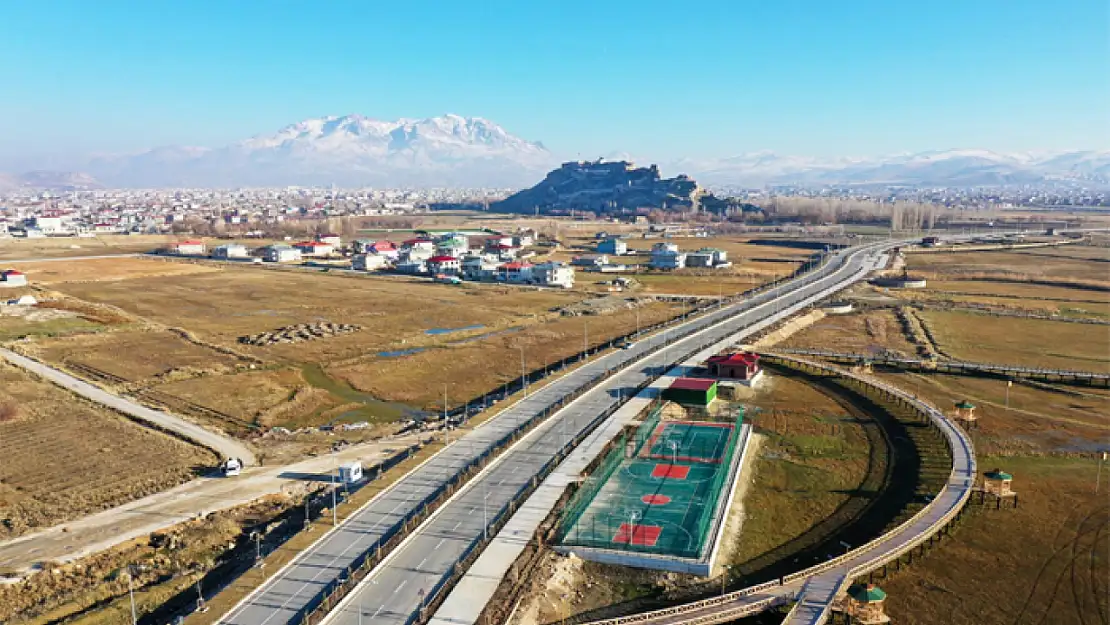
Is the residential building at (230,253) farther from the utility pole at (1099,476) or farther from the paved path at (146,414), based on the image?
the utility pole at (1099,476)

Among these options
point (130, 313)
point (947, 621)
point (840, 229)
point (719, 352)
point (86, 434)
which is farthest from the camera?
point (840, 229)

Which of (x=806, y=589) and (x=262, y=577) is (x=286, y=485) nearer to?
(x=262, y=577)

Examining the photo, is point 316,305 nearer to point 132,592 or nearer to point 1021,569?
point 132,592

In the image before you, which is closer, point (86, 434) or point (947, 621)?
point (947, 621)

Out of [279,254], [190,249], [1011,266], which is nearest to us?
[1011,266]

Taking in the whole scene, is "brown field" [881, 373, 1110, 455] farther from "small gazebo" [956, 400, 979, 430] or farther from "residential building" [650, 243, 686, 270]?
"residential building" [650, 243, 686, 270]

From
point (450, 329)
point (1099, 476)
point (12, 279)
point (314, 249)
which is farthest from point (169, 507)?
point (314, 249)

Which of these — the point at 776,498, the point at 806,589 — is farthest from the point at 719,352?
the point at 806,589
